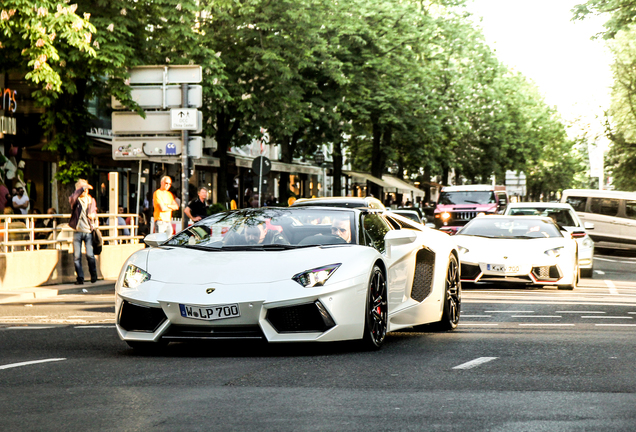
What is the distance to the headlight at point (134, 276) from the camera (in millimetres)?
8039

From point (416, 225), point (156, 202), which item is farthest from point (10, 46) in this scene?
point (416, 225)

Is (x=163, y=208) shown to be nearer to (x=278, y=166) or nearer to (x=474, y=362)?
(x=474, y=362)

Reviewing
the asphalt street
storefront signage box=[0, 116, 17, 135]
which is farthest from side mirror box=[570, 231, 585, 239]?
storefront signage box=[0, 116, 17, 135]

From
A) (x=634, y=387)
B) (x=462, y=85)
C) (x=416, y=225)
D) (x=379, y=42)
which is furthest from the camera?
(x=462, y=85)

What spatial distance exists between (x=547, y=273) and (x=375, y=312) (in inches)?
343

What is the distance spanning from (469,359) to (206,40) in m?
20.2

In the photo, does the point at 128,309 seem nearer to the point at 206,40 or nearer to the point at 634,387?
the point at 634,387

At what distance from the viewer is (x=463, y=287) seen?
17641mm

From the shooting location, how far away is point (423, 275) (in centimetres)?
975

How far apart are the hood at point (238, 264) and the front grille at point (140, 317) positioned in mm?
250

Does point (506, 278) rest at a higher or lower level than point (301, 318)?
lower

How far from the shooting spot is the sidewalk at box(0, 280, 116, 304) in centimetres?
1598

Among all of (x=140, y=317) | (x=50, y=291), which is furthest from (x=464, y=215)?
(x=140, y=317)

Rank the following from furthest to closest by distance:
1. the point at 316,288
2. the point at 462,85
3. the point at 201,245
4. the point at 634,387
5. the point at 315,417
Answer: the point at 462,85
the point at 201,245
the point at 316,288
the point at 634,387
the point at 315,417
